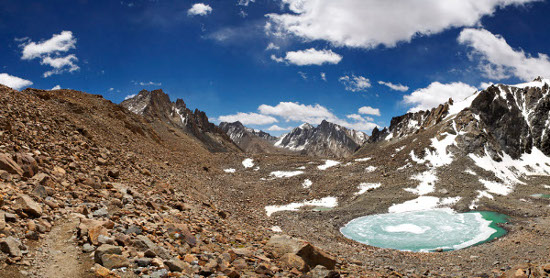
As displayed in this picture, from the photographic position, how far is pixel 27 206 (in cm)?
947

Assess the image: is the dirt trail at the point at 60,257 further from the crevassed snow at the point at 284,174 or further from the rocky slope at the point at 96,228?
the crevassed snow at the point at 284,174

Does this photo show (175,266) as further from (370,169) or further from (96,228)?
(370,169)

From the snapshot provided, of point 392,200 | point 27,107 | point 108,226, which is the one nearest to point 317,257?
point 108,226

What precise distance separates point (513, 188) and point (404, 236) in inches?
1378

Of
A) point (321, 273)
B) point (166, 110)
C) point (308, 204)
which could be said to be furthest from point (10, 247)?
point (166, 110)

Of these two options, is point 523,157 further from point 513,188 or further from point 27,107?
point 27,107

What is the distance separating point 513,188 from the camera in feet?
170

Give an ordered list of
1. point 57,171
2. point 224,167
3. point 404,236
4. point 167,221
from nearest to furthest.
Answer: point 167,221 → point 57,171 → point 404,236 → point 224,167

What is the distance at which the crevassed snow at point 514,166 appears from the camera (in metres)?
55.7

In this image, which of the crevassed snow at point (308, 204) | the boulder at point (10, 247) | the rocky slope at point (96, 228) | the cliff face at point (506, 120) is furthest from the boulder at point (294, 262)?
the cliff face at point (506, 120)

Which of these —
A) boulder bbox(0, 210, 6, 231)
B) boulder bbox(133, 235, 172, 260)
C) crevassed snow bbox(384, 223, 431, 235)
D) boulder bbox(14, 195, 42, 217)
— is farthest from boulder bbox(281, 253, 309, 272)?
crevassed snow bbox(384, 223, 431, 235)

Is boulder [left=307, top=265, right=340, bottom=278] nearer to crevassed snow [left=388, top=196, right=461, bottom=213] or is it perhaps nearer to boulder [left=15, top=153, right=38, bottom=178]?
boulder [left=15, top=153, right=38, bottom=178]

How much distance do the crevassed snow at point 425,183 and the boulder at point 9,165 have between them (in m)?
49.2

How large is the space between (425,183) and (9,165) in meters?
53.9
